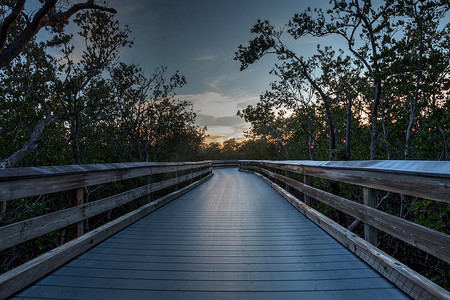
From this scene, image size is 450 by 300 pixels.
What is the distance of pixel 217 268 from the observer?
91.6 inches

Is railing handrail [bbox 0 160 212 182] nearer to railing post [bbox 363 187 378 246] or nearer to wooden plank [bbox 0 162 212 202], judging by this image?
wooden plank [bbox 0 162 212 202]

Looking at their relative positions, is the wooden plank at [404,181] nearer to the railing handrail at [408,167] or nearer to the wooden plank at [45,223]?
the railing handrail at [408,167]

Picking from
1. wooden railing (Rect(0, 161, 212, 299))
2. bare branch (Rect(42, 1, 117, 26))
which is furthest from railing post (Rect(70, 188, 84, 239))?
bare branch (Rect(42, 1, 117, 26))

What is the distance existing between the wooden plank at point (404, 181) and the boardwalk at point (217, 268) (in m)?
0.83

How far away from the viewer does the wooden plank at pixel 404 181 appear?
5.23ft

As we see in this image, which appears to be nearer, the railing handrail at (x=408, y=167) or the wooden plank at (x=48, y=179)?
the railing handrail at (x=408, y=167)

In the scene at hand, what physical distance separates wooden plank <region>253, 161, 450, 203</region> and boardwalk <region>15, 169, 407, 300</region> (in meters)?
0.83

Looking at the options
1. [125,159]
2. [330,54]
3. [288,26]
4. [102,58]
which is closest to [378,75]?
[288,26]

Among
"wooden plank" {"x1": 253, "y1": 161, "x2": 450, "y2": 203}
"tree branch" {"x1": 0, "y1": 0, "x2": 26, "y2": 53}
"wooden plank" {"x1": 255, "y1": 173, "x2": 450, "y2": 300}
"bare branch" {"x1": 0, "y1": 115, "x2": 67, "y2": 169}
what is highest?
"tree branch" {"x1": 0, "y1": 0, "x2": 26, "y2": 53}

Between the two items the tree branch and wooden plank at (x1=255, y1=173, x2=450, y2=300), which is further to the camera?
the tree branch

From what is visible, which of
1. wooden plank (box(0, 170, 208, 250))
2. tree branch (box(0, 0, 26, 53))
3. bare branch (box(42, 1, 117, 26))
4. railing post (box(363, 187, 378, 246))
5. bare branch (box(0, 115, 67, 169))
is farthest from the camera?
bare branch (box(42, 1, 117, 26))

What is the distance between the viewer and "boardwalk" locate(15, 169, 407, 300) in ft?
6.21

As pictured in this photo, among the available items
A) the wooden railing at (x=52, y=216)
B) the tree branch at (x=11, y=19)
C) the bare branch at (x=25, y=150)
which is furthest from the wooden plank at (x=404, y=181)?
the tree branch at (x=11, y=19)

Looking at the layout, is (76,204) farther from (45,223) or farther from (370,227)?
(370,227)
